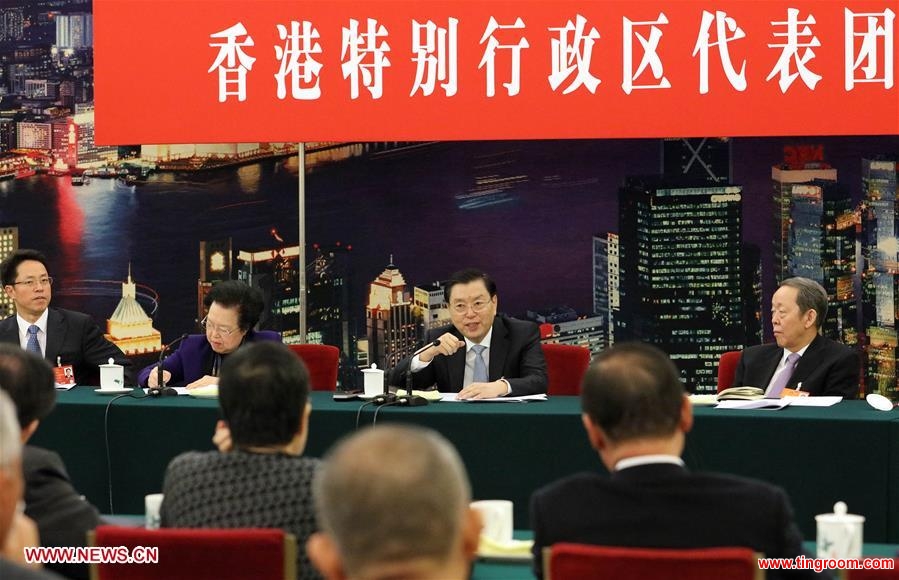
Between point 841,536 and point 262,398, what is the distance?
3.87ft

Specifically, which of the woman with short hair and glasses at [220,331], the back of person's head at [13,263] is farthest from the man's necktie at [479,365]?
the back of person's head at [13,263]

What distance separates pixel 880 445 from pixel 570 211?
2521 mm

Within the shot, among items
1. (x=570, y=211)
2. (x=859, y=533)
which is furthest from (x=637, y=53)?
(x=859, y=533)

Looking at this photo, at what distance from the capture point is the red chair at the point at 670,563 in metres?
2.04

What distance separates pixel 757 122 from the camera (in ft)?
17.7

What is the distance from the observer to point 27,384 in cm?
266

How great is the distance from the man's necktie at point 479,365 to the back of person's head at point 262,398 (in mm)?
2613

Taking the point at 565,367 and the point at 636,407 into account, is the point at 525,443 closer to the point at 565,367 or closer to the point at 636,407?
the point at 565,367

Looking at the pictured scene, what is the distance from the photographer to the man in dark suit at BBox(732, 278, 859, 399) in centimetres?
471

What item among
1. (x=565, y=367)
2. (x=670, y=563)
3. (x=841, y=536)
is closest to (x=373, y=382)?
(x=565, y=367)

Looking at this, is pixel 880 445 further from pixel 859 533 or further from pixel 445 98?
pixel 445 98

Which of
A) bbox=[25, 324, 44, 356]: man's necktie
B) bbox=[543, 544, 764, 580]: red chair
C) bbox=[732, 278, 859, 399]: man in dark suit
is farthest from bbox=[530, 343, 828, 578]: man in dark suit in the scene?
bbox=[25, 324, 44, 356]: man's necktie

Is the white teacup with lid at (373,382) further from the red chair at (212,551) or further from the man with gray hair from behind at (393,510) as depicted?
the man with gray hair from behind at (393,510)

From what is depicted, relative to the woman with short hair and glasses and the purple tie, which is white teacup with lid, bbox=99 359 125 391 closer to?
the woman with short hair and glasses
